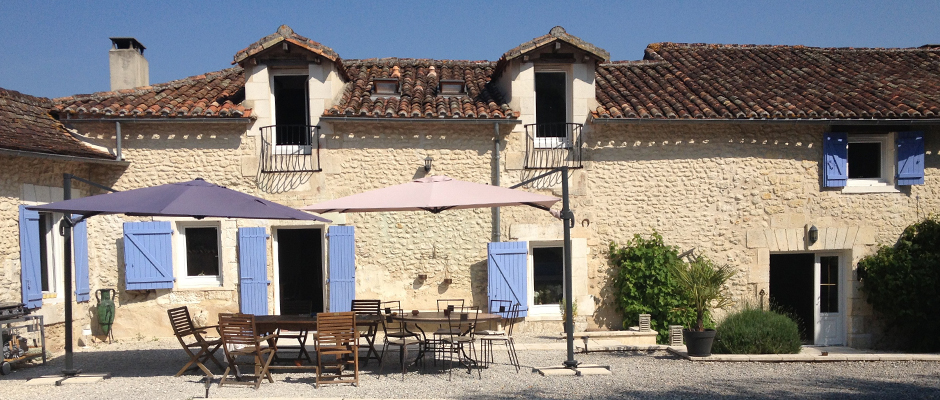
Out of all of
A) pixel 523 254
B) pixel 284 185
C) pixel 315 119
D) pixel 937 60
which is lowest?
pixel 523 254

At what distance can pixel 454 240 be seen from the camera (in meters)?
10.3

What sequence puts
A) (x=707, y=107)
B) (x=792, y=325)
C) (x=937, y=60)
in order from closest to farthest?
(x=792, y=325) → (x=707, y=107) → (x=937, y=60)

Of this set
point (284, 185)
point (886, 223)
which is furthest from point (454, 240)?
point (886, 223)

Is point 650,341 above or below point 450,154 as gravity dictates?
below

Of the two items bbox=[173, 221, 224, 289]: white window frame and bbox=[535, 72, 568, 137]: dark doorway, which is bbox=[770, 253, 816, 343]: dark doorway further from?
bbox=[173, 221, 224, 289]: white window frame

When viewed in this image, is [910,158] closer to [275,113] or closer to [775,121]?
[775,121]

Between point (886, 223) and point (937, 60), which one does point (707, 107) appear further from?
point (937, 60)

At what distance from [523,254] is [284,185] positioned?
3.63m

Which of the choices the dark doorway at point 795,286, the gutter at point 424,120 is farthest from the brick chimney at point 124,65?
the dark doorway at point 795,286

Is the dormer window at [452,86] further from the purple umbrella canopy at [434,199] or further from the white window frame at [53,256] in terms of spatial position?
the white window frame at [53,256]

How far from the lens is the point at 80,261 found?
373 inches

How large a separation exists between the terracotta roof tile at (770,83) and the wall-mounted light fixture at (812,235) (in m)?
1.70

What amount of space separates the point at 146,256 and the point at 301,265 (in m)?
2.97

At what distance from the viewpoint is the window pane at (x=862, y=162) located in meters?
11.0
